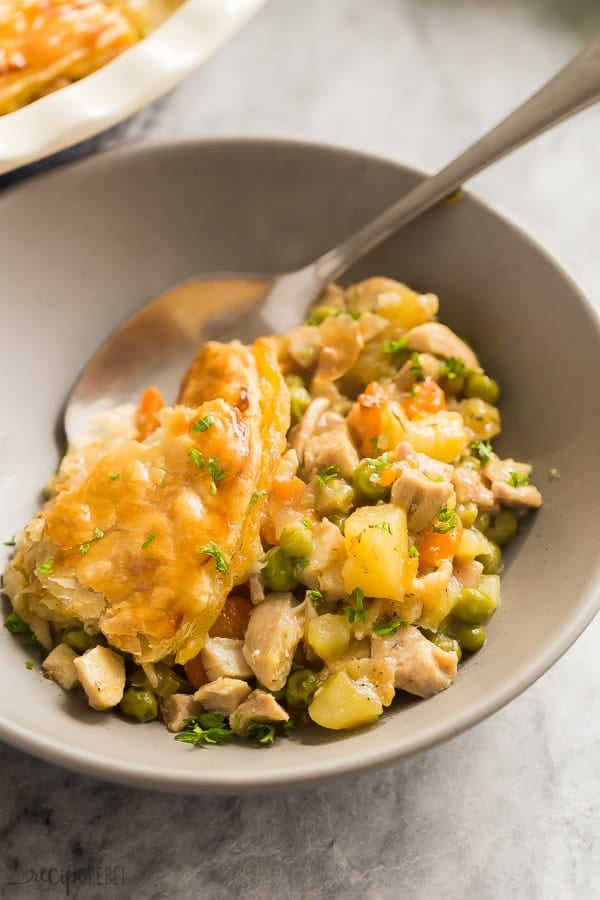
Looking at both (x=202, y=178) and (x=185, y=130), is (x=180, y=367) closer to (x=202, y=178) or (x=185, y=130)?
(x=202, y=178)

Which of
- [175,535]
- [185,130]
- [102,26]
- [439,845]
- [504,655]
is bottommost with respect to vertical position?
[439,845]

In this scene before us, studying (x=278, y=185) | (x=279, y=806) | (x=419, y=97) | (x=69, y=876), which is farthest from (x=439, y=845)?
(x=419, y=97)

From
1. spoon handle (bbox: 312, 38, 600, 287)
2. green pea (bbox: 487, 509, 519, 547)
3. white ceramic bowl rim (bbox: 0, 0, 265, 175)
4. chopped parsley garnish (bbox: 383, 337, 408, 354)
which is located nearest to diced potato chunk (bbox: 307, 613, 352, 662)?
green pea (bbox: 487, 509, 519, 547)

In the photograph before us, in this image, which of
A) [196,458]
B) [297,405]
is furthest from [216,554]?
[297,405]

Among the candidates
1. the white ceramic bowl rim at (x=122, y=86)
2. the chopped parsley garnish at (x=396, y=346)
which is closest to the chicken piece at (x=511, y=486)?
the chopped parsley garnish at (x=396, y=346)

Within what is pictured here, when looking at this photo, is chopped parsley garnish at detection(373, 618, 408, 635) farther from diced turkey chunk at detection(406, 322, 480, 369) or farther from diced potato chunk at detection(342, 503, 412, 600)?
diced turkey chunk at detection(406, 322, 480, 369)

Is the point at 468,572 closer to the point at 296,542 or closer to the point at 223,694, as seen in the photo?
the point at 296,542

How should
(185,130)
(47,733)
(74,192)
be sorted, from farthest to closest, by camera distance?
1. (185,130)
2. (74,192)
3. (47,733)
